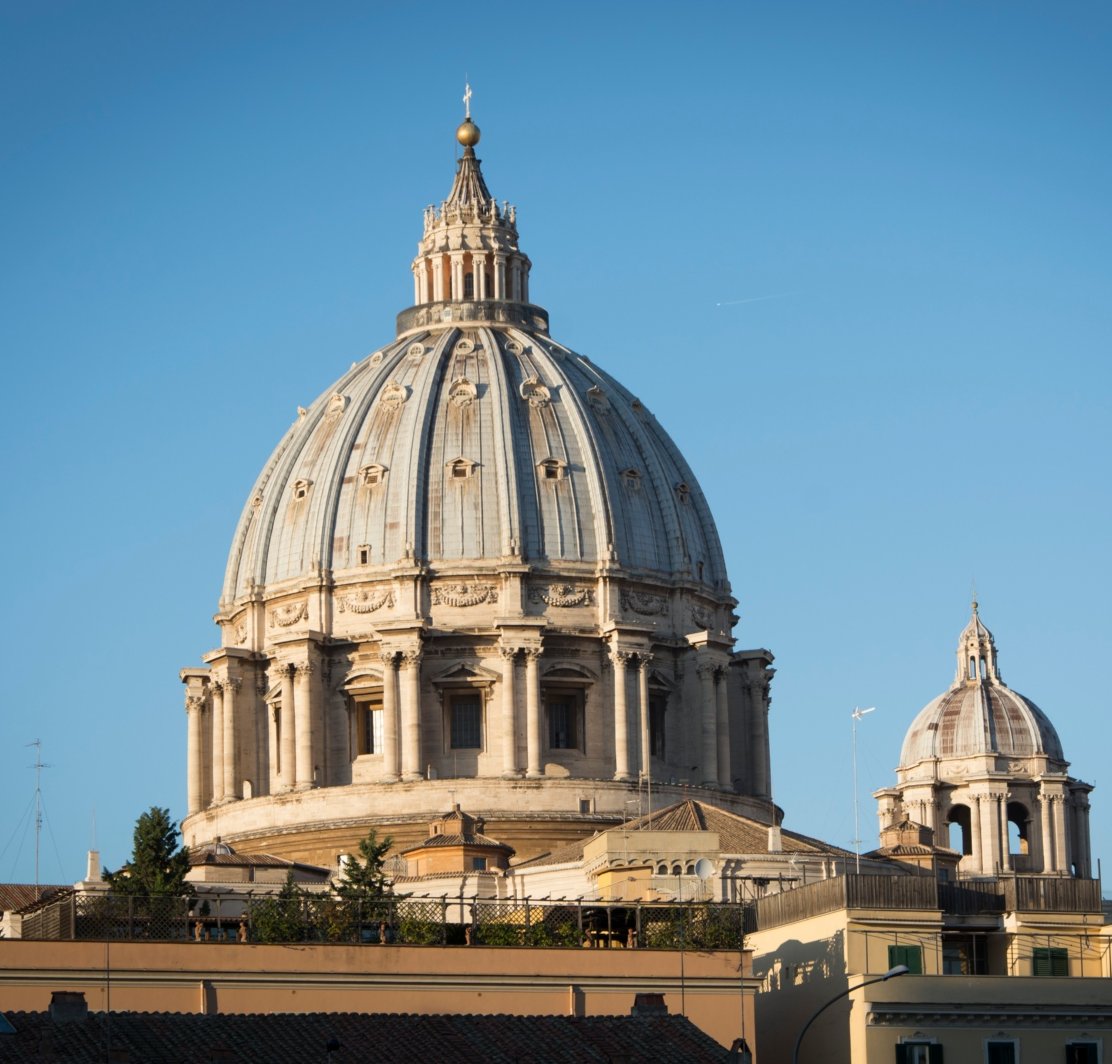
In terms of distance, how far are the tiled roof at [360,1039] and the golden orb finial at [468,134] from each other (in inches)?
2910

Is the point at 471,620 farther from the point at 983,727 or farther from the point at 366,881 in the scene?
the point at 366,881

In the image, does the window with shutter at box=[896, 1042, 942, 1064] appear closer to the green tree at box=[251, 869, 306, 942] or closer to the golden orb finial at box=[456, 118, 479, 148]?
the green tree at box=[251, 869, 306, 942]

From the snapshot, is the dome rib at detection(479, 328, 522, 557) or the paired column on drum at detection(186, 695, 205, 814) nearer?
the dome rib at detection(479, 328, 522, 557)

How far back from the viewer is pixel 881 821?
127 metres

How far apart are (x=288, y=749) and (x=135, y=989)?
A: 179 ft

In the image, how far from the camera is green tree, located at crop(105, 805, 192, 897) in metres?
82.6

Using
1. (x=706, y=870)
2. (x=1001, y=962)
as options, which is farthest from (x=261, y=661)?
(x=1001, y=962)

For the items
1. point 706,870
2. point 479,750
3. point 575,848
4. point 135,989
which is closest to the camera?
point 135,989

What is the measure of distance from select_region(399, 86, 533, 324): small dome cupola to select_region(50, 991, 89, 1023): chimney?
235ft

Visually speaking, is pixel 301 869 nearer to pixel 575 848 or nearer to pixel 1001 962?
pixel 575 848

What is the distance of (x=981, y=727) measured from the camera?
417 feet

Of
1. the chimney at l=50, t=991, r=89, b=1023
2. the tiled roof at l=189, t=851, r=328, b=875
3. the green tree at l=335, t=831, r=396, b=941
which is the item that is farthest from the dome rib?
the chimney at l=50, t=991, r=89, b=1023

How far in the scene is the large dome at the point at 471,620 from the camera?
4454 inches

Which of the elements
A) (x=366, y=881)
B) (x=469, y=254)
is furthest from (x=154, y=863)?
(x=469, y=254)
